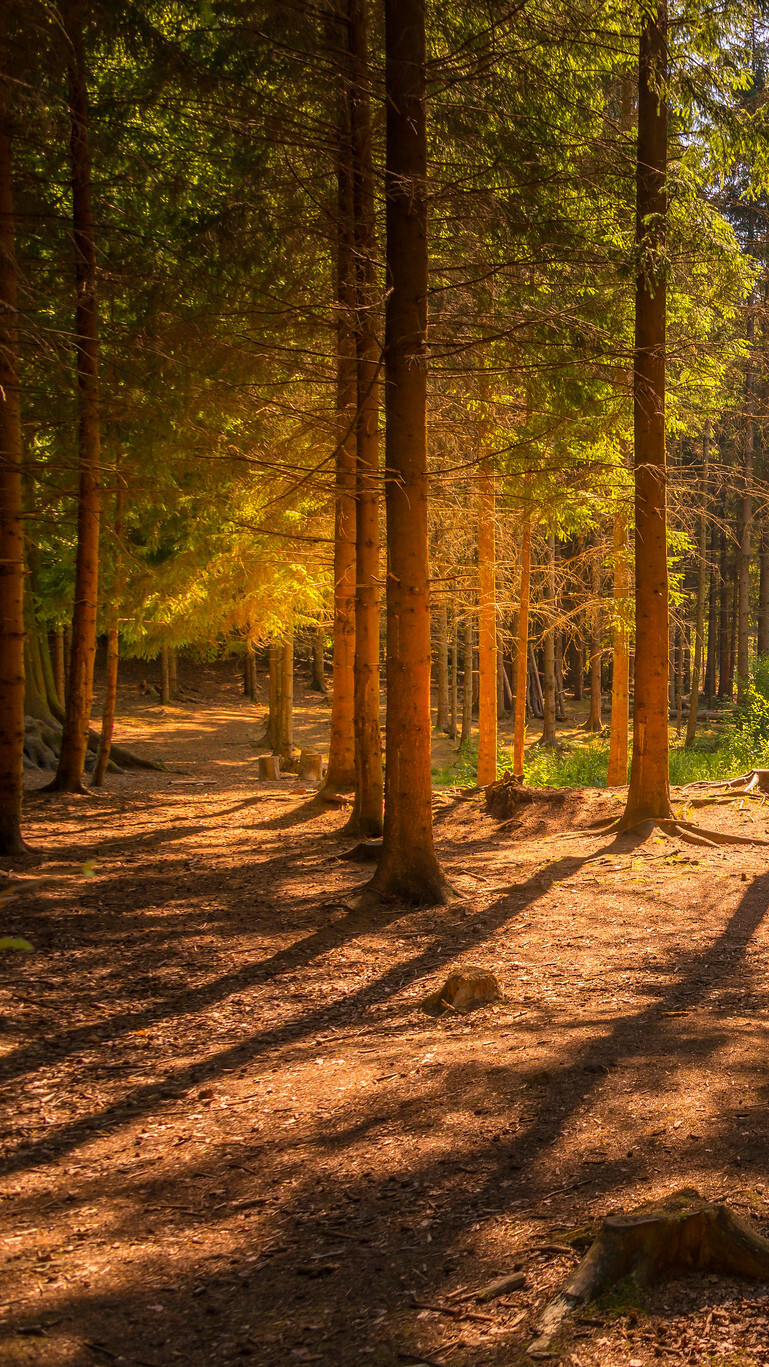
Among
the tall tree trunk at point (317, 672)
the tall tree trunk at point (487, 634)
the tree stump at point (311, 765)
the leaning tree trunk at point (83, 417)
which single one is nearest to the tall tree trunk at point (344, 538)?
the tall tree trunk at point (487, 634)

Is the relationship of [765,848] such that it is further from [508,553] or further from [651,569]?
[508,553]

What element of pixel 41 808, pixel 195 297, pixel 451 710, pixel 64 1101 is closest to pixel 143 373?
pixel 195 297

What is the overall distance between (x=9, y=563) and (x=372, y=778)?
15.7 feet

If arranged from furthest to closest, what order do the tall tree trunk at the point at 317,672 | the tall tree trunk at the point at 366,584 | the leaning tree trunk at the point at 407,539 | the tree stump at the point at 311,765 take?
the tall tree trunk at the point at 317,672
the tree stump at the point at 311,765
the tall tree trunk at the point at 366,584
the leaning tree trunk at the point at 407,539

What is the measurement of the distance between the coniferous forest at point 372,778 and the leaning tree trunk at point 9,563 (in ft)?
0.13

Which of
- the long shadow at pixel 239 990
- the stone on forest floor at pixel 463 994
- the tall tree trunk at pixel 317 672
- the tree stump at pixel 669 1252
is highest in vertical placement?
the tall tree trunk at pixel 317 672

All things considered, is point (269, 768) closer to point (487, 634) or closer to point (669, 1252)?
point (487, 634)

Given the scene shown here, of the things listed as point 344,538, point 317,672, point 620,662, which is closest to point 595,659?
point 620,662

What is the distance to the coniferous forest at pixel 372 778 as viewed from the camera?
303cm

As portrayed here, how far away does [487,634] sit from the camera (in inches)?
598

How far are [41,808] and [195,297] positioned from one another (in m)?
7.04

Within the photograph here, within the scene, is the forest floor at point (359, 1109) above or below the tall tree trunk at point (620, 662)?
below

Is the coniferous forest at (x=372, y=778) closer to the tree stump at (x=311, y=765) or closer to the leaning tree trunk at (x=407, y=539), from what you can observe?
the leaning tree trunk at (x=407, y=539)

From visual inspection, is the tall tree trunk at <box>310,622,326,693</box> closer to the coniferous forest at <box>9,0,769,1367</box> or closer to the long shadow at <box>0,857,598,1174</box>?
the coniferous forest at <box>9,0,769,1367</box>
